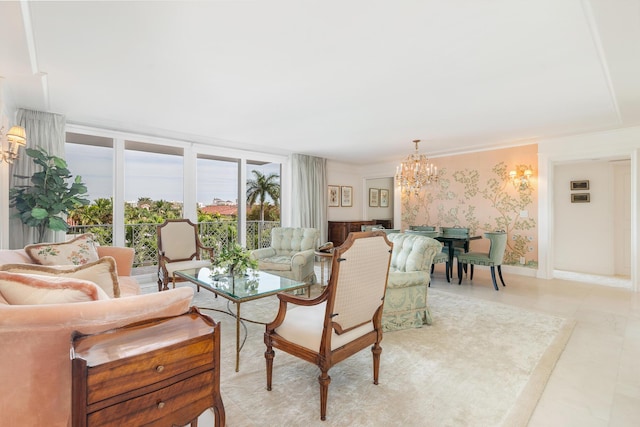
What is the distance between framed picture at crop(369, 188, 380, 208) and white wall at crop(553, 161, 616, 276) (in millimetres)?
4103

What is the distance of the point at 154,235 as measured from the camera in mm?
5934

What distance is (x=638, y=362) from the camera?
8.05ft

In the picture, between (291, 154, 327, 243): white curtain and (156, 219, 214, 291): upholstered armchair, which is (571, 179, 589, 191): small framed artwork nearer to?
(291, 154, 327, 243): white curtain

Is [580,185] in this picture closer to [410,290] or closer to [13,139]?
[410,290]

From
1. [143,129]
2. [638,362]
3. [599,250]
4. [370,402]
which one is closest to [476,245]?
[599,250]

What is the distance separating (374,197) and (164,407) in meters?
8.01

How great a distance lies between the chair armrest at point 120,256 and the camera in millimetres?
3311

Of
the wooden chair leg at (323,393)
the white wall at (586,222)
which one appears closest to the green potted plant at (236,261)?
the wooden chair leg at (323,393)

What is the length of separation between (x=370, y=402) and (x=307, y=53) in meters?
2.57

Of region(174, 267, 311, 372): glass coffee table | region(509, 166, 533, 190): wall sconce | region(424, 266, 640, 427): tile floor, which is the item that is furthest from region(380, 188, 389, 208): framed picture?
region(174, 267, 311, 372): glass coffee table

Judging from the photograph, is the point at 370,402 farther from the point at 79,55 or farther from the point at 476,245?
the point at 476,245

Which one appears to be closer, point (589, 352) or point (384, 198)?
point (589, 352)

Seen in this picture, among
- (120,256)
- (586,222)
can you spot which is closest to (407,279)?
(120,256)

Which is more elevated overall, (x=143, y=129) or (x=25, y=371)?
(x=143, y=129)
